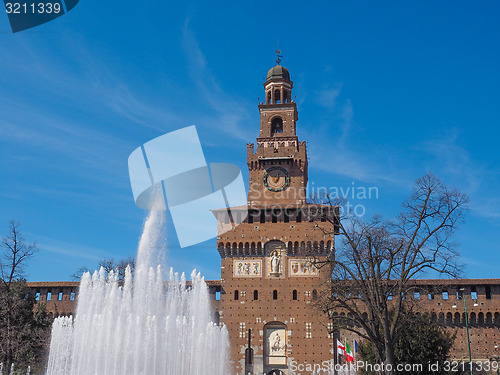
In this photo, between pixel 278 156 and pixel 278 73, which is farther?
pixel 278 73

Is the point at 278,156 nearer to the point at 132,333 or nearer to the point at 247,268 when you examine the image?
the point at 247,268

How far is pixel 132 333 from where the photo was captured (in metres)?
30.0

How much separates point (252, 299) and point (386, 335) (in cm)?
2066

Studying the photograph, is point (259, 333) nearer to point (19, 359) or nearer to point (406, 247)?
point (19, 359)

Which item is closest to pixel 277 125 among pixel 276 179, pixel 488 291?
pixel 276 179

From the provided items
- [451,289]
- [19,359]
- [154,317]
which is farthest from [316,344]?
[19,359]

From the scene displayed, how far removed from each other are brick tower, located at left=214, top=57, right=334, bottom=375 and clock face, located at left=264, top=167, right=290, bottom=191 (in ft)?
0.27

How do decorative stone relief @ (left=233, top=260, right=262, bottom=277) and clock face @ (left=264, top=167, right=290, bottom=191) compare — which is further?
clock face @ (left=264, top=167, right=290, bottom=191)

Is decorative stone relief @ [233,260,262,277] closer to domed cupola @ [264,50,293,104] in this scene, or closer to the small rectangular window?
domed cupola @ [264,50,293,104]

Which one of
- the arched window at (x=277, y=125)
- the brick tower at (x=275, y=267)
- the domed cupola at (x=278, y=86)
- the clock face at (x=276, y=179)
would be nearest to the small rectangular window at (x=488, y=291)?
the brick tower at (x=275, y=267)

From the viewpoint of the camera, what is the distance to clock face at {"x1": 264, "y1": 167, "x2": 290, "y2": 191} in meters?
44.7

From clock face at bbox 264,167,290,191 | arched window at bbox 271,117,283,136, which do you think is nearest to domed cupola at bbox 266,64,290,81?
arched window at bbox 271,117,283,136

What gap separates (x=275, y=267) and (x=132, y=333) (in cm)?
1466

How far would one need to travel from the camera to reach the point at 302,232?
42.3 m
